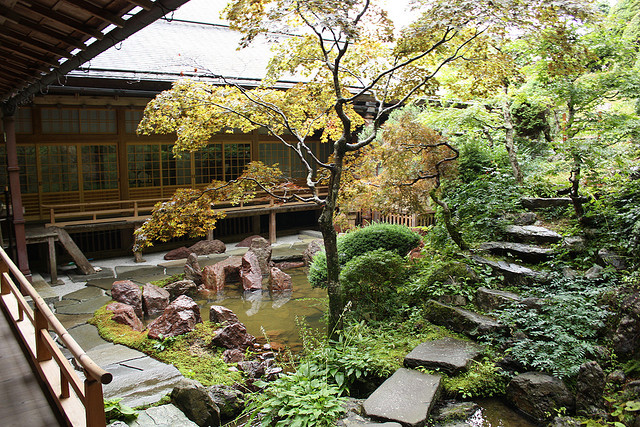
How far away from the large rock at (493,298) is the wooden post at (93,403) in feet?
17.3

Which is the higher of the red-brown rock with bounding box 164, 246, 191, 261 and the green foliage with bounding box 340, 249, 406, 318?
the green foliage with bounding box 340, 249, 406, 318

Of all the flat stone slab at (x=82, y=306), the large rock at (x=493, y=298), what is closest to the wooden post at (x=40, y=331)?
the large rock at (x=493, y=298)

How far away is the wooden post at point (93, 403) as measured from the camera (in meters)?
2.83

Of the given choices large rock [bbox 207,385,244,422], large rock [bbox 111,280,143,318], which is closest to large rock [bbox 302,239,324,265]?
large rock [bbox 111,280,143,318]

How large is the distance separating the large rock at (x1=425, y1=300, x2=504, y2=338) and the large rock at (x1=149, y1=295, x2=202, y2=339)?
14.0 feet

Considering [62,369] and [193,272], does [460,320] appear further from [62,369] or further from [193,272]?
[193,272]

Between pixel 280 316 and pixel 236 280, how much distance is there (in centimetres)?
284

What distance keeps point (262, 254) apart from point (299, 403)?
8.18 m

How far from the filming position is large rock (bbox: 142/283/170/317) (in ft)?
32.5

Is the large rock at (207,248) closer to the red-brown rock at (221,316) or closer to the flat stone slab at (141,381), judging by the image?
the red-brown rock at (221,316)

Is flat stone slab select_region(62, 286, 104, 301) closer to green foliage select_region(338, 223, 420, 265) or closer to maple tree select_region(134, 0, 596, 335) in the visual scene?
maple tree select_region(134, 0, 596, 335)

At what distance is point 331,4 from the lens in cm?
608

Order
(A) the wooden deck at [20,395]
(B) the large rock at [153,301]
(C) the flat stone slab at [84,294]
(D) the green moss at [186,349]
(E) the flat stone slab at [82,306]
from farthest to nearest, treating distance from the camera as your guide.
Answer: (C) the flat stone slab at [84,294], (B) the large rock at [153,301], (E) the flat stone slab at [82,306], (D) the green moss at [186,349], (A) the wooden deck at [20,395]

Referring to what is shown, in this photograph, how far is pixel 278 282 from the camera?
11703 mm
